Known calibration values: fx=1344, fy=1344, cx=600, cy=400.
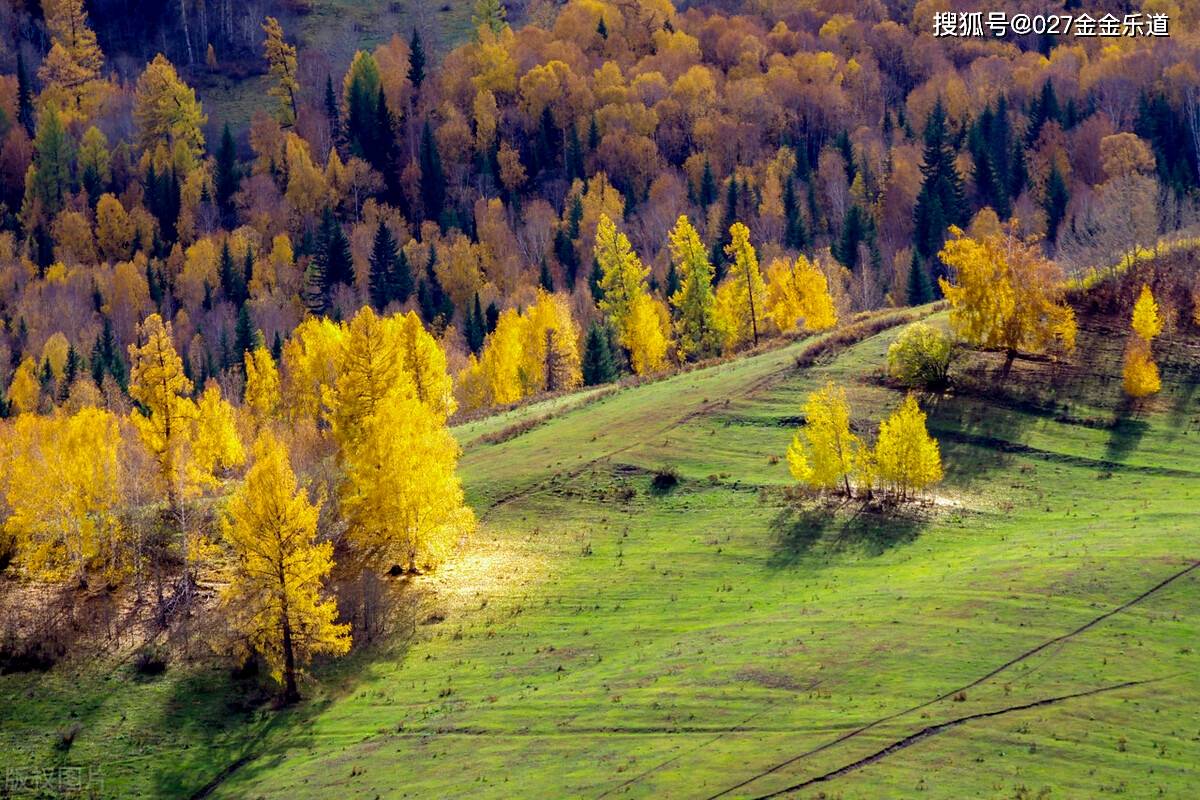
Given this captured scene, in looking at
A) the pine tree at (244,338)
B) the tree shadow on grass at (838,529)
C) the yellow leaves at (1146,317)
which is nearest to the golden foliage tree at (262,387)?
the pine tree at (244,338)

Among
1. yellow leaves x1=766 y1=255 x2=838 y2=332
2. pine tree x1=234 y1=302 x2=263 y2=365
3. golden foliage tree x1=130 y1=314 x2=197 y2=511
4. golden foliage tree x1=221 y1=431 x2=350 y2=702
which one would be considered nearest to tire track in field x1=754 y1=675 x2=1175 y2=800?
golden foliage tree x1=221 y1=431 x2=350 y2=702

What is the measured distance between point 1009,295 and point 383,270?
364 feet

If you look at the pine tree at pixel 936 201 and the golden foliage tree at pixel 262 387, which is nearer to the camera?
the golden foliage tree at pixel 262 387

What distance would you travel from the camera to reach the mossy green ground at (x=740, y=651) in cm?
4991

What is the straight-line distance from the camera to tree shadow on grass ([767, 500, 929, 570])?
71812mm

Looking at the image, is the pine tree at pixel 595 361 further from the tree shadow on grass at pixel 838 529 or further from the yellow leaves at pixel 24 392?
the yellow leaves at pixel 24 392

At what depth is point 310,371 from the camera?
11219cm

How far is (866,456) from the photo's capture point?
77.9 meters

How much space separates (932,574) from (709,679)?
51.6 ft

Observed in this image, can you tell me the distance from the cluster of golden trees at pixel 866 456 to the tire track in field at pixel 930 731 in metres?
25.0

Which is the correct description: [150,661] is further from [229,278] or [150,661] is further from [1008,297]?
[229,278]

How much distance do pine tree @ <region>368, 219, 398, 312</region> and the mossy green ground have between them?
338 feet

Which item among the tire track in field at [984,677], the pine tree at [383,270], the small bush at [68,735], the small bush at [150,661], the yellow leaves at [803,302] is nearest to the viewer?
the tire track in field at [984,677]

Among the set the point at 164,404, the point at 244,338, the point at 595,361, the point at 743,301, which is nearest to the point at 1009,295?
the point at 743,301
